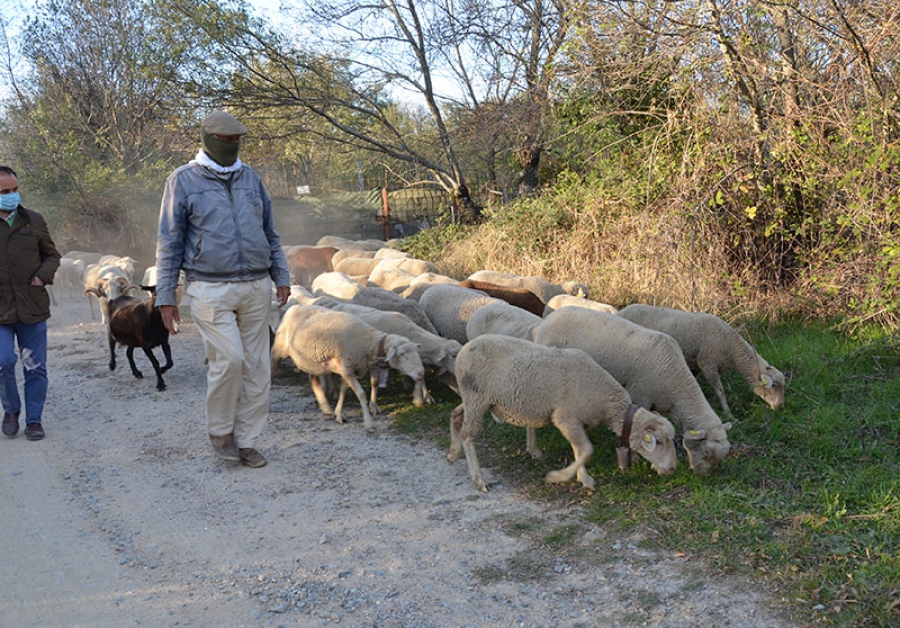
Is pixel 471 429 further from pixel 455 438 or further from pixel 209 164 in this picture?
pixel 209 164

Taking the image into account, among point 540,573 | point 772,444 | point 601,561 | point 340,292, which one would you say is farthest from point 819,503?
point 340,292

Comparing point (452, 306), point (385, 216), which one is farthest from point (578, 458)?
point (385, 216)

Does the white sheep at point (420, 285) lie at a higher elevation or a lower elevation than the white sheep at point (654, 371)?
higher

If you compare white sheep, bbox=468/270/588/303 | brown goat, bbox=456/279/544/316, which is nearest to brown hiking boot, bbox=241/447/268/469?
brown goat, bbox=456/279/544/316

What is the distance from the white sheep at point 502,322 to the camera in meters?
6.55

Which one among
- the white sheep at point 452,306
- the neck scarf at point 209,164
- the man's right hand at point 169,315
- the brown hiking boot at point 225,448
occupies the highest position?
the neck scarf at point 209,164

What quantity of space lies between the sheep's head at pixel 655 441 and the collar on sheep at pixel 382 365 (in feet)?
8.56

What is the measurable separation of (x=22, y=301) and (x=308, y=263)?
886 cm

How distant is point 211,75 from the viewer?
14211 millimetres

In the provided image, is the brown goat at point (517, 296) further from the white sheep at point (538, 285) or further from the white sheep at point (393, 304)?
the white sheep at point (393, 304)

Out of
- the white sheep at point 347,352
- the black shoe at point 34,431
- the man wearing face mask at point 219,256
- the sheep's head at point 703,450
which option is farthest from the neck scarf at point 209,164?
the sheep's head at point 703,450

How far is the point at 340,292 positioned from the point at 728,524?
6.26 metres

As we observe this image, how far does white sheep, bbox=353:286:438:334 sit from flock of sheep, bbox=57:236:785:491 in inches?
0.6

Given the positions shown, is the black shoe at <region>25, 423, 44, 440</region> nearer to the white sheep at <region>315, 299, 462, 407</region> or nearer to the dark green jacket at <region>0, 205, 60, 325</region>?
the dark green jacket at <region>0, 205, 60, 325</region>
